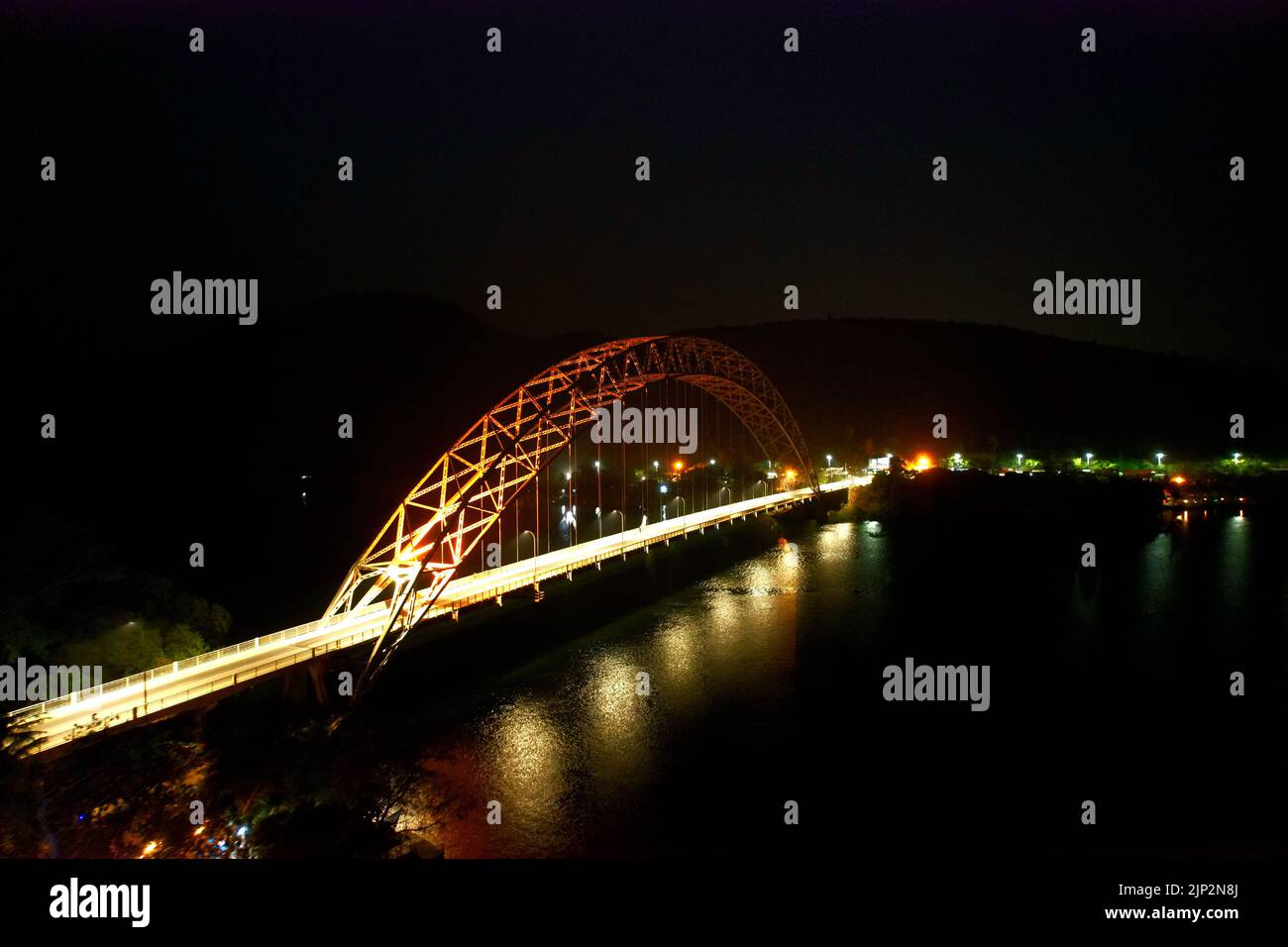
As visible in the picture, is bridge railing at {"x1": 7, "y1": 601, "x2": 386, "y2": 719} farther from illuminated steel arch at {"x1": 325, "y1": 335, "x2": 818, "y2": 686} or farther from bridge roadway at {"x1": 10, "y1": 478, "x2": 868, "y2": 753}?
illuminated steel arch at {"x1": 325, "y1": 335, "x2": 818, "y2": 686}

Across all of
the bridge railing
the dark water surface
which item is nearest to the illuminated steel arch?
the bridge railing

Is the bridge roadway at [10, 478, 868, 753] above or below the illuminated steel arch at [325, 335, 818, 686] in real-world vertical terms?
below

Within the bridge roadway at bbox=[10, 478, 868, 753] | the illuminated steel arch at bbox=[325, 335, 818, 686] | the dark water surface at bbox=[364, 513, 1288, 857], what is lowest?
the dark water surface at bbox=[364, 513, 1288, 857]

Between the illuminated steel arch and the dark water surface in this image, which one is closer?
the dark water surface

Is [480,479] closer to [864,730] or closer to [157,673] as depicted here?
[157,673]

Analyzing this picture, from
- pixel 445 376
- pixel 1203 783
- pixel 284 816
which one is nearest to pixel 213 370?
pixel 445 376

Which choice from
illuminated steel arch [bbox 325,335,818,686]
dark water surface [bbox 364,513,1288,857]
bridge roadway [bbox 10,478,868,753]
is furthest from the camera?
illuminated steel arch [bbox 325,335,818,686]

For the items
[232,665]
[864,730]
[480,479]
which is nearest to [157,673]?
[232,665]
